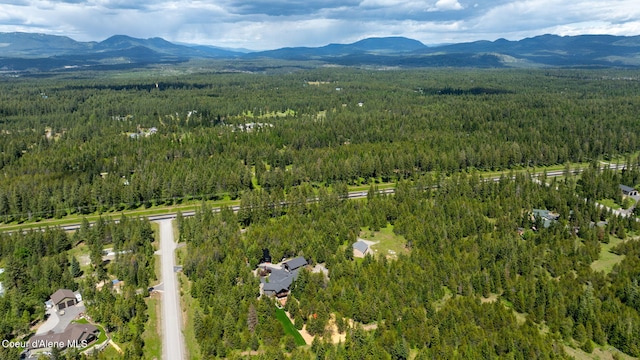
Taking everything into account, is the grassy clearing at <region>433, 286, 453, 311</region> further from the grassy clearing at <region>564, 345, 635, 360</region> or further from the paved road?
the paved road

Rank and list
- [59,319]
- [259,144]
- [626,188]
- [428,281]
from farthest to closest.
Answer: [259,144]
[626,188]
[428,281]
[59,319]

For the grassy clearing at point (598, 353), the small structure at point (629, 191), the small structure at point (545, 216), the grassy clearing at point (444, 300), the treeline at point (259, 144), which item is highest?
the treeline at point (259, 144)

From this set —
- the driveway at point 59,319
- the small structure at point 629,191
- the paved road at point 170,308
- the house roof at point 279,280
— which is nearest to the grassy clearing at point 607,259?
the small structure at point 629,191

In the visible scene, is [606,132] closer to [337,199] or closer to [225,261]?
[337,199]

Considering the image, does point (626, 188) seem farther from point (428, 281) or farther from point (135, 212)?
point (135, 212)

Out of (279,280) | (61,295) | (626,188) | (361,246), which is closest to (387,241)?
(361,246)

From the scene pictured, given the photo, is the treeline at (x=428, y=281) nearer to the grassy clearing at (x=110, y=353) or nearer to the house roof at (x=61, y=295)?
the grassy clearing at (x=110, y=353)

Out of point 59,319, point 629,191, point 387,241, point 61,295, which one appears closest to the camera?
point 59,319
